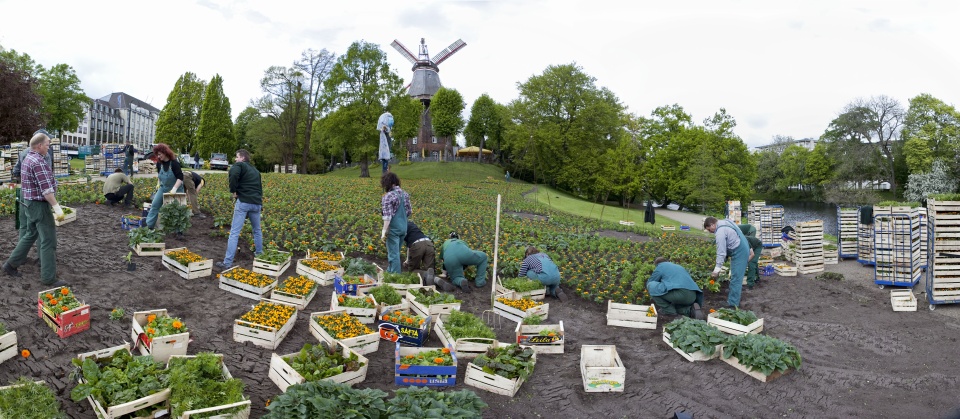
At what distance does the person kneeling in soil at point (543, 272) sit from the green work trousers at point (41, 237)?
783cm

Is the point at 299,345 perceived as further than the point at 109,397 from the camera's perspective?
Yes

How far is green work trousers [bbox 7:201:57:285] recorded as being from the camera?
24.3ft

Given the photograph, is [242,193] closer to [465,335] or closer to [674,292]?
[465,335]

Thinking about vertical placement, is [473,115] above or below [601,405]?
above

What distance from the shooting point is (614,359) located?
6996 millimetres

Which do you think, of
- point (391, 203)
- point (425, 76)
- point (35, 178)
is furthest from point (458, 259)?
point (425, 76)

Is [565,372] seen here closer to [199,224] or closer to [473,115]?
[199,224]

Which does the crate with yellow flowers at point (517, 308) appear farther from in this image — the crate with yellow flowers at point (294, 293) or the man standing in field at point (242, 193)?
the man standing in field at point (242, 193)

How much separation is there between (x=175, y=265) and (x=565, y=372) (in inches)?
280

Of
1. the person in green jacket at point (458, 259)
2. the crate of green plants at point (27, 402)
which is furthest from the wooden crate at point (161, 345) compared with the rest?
the person in green jacket at point (458, 259)

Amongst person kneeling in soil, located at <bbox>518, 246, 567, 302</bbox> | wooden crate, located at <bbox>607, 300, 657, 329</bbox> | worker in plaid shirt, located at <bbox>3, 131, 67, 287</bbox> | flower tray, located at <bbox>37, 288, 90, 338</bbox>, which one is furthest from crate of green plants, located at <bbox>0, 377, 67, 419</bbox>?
person kneeling in soil, located at <bbox>518, 246, 567, 302</bbox>

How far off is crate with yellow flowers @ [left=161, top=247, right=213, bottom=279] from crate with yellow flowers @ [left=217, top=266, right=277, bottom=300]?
0.72m

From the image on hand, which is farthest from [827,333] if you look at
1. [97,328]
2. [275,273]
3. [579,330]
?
[97,328]

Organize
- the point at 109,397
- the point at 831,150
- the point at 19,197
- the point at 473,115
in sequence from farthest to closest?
1. the point at 473,115
2. the point at 831,150
3. the point at 19,197
4. the point at 109,397
